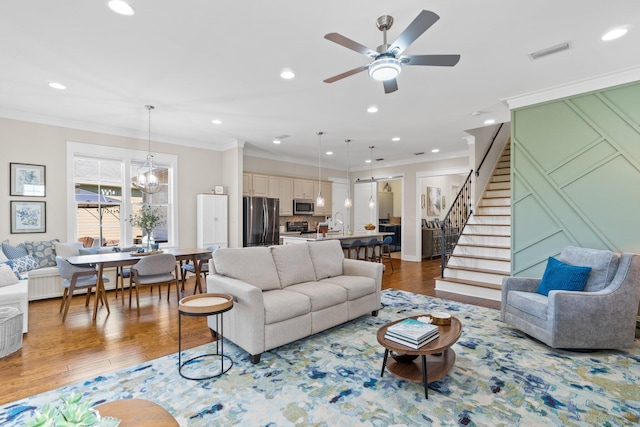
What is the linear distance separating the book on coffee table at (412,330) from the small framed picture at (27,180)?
5.60m

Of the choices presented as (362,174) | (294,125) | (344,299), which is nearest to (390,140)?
(294,125)

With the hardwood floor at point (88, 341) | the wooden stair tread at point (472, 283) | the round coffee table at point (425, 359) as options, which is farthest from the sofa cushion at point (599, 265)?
the round coffee table at point (425, 359)

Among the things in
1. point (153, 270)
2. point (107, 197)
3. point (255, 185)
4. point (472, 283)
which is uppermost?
point (255, 185)

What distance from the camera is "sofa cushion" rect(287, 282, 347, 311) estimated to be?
10.4 feet

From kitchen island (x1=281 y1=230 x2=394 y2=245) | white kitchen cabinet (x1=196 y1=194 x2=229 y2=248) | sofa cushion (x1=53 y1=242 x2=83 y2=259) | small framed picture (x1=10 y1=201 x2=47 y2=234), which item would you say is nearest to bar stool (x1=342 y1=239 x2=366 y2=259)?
kitchen island (x1=281 y1=230 x2=394 y2=245)

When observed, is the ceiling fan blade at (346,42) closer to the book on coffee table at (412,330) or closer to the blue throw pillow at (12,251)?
the book on coffee table at (412,330)

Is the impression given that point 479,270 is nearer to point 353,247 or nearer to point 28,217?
point 353,247

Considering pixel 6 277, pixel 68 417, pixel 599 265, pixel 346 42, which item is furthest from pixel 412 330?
pixel 6 277

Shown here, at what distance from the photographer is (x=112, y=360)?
2.78 m

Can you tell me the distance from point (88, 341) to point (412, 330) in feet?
10.5

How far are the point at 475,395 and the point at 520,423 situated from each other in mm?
315

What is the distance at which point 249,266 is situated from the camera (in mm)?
3264

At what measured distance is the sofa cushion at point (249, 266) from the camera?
318 cm

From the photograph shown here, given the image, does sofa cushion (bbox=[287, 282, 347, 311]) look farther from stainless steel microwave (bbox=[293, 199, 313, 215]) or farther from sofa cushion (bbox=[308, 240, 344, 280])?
stainless steel microwave (bbox=[293, 199, 313, 215])
